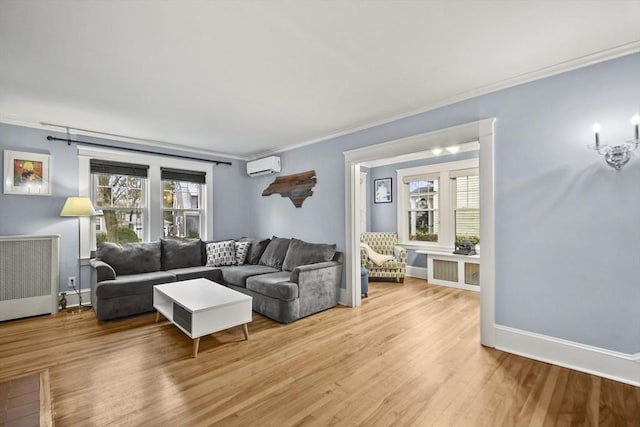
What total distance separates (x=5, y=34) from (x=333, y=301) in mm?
3947

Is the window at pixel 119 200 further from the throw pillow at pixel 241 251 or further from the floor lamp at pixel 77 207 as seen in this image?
the throw pillow at pixel 241 251

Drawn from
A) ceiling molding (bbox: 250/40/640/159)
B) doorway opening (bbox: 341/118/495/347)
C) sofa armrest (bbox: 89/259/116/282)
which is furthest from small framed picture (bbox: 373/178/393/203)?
sofa armrest (bbox: 89/259/116/282)

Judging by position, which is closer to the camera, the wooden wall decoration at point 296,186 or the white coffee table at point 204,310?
the white coffee table at point 204,310

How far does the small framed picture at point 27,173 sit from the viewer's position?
11.8 ft

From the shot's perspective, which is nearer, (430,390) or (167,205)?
(430,390)

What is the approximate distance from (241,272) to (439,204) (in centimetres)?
402

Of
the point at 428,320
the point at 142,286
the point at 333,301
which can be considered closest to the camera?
the point at 428,320

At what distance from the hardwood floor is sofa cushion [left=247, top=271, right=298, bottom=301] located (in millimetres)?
341

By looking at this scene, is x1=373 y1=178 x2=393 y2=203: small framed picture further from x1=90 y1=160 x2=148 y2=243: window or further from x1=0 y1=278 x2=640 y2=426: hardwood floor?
x1=90 y1=160 x2=148 y2=243: window

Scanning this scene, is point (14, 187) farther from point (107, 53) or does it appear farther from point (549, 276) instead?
point (549, 276)

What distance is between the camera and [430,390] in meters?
2.07

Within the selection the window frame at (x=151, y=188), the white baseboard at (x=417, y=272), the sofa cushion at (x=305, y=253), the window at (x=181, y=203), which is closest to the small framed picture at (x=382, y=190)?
the white baseboard at (x=417, y=272)

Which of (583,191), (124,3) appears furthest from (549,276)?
(124,3)

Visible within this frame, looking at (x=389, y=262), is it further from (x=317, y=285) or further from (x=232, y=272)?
(x=232, y=272)
